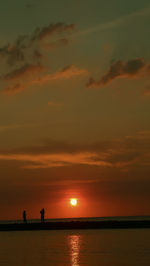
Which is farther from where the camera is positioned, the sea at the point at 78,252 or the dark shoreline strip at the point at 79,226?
the dark shoreline strip at the point at 79,226

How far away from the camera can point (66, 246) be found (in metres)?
43.4

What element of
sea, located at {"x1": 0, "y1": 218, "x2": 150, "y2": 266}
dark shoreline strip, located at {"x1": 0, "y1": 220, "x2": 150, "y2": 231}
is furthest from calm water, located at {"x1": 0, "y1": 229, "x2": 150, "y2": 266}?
dark shoreline strip, located at {"x1": 0, "y1": 220, "x2": 150, "y2": 231}

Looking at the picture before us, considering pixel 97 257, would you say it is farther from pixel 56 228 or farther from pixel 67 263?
pixel 56 228

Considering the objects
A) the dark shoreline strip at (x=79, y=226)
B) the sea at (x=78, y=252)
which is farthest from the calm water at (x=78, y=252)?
the dark shoreline strip at (x=79, y=226)

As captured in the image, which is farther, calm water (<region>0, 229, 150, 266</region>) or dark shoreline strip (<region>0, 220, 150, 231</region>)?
dark shoreline strip (<region>0, 220, 150, 231</region>)

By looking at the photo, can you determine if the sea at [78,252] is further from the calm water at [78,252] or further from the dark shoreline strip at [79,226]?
the dark shoreline strip at [79,226]

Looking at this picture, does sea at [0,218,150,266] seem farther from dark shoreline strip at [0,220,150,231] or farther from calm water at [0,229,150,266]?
dark shoreline strip at [0,220,150,231]

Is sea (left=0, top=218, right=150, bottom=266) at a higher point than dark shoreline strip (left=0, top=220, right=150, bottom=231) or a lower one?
lower

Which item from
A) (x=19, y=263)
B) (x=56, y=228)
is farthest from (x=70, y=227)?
(x=19, y=263)

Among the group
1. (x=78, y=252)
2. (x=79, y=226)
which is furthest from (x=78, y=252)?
(x=79, y=226)

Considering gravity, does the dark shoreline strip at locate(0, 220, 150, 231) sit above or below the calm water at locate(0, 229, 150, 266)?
above

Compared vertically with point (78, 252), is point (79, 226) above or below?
above

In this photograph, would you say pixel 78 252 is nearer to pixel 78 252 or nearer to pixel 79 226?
pixel 78 252

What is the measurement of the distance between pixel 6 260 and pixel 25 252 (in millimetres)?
5059
